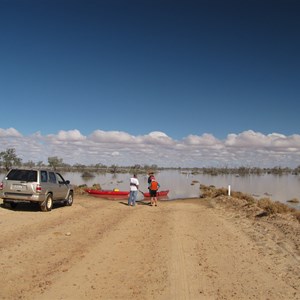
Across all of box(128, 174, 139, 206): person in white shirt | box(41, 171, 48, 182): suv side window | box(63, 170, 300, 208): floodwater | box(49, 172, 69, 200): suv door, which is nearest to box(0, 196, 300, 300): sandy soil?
box(41, 171, 48, 182): suv side window

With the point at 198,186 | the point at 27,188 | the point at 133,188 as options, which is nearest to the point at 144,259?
the point at 27,188

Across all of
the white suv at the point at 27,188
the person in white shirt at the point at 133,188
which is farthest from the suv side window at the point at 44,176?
the person in white shirt at the point at 133,188

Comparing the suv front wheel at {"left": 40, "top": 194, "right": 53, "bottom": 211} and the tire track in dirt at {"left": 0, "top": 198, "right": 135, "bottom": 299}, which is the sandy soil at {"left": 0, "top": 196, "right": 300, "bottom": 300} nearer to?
the tire track in dirt at {"left": 0, "top": 198, "right": 135, "bottom": 299}

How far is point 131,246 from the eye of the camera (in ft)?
32.7

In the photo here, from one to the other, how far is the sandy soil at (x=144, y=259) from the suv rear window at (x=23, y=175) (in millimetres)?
1914

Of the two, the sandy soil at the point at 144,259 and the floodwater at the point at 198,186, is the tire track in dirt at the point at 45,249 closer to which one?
the sandy soil at the point at 144,259

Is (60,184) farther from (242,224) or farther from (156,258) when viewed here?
(156,258)

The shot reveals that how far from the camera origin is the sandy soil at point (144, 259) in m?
6.50

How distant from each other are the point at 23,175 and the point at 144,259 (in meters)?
9.53

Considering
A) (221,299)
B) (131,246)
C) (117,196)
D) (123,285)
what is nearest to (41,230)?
(131,246)

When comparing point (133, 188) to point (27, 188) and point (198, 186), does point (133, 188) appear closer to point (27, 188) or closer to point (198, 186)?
Answer: point (27, 188)

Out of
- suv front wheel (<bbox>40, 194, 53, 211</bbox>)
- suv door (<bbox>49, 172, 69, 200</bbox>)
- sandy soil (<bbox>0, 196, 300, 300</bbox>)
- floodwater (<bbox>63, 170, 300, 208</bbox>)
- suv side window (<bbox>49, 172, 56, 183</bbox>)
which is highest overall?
suv side window (<bbox>49, 172, 56, 183</bbox>)

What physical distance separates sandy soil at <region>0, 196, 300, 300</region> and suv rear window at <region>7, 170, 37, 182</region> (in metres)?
1.91

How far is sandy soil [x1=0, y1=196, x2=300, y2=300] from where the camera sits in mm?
6504
